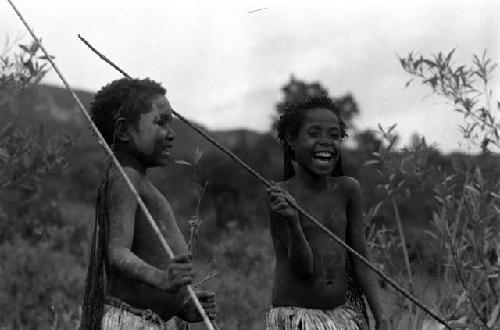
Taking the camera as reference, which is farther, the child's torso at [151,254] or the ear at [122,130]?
the ear at [122,130]

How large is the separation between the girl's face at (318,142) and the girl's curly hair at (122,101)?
35.4 inches

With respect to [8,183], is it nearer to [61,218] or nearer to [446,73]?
[446,73]

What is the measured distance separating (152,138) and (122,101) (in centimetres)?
18

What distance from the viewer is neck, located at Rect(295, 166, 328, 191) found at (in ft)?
13.9

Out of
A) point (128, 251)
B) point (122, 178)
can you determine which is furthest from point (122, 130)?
point (128, 251)

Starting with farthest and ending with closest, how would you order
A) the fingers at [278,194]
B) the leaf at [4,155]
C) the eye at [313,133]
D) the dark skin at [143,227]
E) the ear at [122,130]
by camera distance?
1. the leaf at [4,155]
2. the eye at [313,133]
3. the fingers at [278,194]
4. the ear at [122,130]
5. the dark skin at [143,227]

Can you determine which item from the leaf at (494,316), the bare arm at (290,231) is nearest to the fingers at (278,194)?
the bare arm at (290,231)

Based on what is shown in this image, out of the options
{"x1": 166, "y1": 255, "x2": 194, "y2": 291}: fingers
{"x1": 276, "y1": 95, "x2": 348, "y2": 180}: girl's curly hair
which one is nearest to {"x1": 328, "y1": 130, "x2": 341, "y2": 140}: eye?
{"x1": 276, "y1": 95, "x2": 348, "y2": 180}: girl's curly hair

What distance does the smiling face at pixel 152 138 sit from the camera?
3.41 metres

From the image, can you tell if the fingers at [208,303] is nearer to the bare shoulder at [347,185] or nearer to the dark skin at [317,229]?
the dark skin at [317,229]

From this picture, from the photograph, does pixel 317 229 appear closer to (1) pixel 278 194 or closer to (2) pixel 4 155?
(1) pixel 278 194

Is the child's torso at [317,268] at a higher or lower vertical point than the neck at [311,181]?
lower

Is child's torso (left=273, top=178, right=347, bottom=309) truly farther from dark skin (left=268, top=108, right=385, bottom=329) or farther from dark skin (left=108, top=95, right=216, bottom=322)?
dark skin (left=108, top=95, right=216, bottom=322)

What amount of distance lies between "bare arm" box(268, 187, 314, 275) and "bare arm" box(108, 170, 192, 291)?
64 cm
